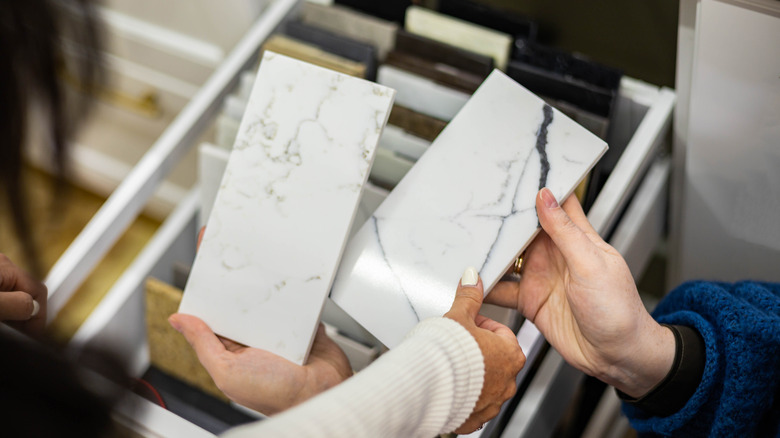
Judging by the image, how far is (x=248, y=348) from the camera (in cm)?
64

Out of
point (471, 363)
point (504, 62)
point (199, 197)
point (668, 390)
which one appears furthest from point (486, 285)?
point (199, 197)

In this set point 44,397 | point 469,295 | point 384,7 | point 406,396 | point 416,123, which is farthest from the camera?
point 384,7

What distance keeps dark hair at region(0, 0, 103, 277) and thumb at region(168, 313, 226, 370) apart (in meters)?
0.28

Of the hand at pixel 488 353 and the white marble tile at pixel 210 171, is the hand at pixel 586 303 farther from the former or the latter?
the white marble tile at pixel 210 171

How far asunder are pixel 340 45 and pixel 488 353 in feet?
1.51

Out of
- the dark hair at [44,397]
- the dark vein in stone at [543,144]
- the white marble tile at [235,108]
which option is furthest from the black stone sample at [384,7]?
the dark hair at [44,397]

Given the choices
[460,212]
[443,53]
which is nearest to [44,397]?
[460,212]

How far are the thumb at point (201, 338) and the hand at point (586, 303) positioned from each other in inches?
11.2

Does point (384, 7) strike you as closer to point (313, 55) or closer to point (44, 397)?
point (313, 55)

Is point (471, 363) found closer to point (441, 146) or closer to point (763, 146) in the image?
point (441, 146)

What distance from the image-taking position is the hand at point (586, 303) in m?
0.58

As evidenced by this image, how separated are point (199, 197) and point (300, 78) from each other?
13.1 inches

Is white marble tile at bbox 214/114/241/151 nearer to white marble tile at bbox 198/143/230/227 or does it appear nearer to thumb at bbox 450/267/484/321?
white marble tile at bbox 198/143/230/227

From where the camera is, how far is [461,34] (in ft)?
2.64
